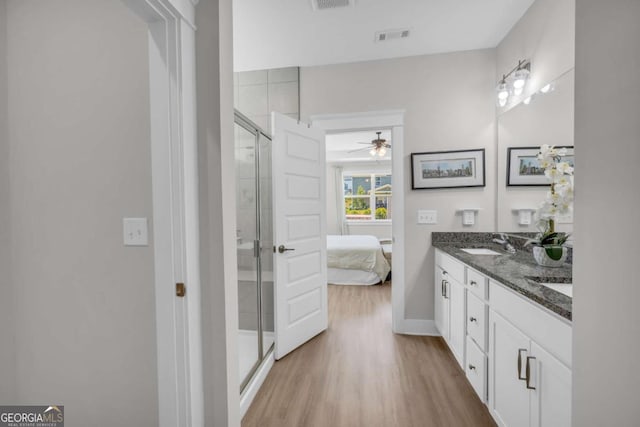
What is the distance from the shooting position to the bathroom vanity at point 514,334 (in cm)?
104

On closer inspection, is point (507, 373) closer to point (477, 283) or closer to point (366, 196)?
point (477, 283)

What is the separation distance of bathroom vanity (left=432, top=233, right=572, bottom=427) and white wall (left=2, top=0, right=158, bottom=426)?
152 centimetres

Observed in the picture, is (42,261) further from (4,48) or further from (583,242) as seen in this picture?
(583,242)

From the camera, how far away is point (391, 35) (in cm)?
241

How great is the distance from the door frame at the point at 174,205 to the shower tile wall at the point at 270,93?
1.84 metres

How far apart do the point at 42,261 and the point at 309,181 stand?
186 cm

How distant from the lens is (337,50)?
2.62 meters

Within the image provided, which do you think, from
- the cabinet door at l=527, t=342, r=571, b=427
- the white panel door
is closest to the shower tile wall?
the white panel door

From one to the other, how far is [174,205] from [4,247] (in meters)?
0.83

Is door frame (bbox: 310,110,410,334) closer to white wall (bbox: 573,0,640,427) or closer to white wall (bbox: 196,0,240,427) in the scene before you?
white wall (bbox: 196,0,240,427)

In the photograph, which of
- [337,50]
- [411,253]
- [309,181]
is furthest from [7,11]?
[411,253]

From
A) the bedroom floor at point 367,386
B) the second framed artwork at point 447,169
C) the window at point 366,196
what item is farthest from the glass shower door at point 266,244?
the window at point 366,196

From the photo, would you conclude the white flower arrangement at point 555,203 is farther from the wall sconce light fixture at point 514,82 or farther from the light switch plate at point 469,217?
the light switch plate at point 469,217

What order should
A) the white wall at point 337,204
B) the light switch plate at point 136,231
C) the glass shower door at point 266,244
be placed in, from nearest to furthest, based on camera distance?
the light switch plate at point 136,231 < the glass shower door at point 266,244 < the white wall at point 337,204
